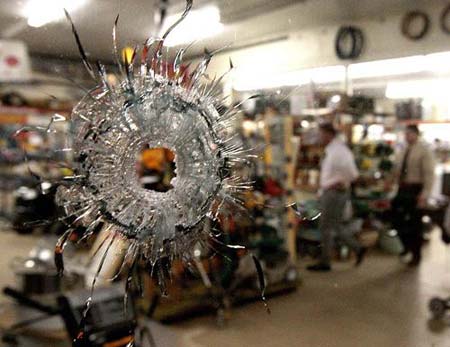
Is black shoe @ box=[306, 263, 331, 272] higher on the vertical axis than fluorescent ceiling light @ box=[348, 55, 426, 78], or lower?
lower

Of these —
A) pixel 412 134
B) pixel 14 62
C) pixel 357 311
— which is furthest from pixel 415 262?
pixel 14 62

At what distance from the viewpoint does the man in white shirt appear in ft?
4.01

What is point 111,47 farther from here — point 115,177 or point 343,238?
point 343,238

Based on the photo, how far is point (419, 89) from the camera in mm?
1209

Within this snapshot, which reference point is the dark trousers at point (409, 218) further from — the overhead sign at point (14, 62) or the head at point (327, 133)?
the overhead sign at point (14, 62)

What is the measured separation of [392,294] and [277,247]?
1.48ft

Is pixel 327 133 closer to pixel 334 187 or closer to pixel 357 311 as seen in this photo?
pixel 334 187

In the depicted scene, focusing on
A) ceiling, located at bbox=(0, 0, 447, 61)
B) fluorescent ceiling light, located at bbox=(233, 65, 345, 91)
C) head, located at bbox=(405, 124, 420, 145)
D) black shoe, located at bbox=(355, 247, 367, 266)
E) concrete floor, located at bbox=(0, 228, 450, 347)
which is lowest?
concrete floor, located at bbox=(0, 228, 450, 347)

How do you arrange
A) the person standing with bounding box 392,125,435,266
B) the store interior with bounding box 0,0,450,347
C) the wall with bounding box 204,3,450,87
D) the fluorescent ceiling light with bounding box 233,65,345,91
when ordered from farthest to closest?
the person standing with bounding box 392,125,435,266, the wall with bounding box 204,3,450,87, the fluorescent ceiling light with bounding box 233,65,345,91, the store interior with bounding box 0,0,450,347

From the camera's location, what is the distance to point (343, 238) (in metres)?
1.24

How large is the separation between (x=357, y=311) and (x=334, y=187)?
1.18 feet

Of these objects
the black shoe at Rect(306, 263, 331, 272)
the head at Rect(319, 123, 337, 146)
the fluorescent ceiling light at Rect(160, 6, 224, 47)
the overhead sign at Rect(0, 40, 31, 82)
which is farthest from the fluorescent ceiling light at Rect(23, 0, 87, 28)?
the black shoe at Rect(306, 263, 331, 272)

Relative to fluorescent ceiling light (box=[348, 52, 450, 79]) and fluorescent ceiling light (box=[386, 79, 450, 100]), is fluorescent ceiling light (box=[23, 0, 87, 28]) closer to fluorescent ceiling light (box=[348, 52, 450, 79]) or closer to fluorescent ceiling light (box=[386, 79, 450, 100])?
fluorescent ceiling light (box=[348, 52, 450, 79])

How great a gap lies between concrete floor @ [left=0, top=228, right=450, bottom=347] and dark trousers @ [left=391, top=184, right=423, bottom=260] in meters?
0.05
